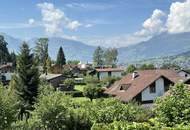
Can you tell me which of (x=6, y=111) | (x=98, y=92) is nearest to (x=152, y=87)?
(x=98, y=92)

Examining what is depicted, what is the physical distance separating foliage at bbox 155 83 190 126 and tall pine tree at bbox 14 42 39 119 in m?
25.3

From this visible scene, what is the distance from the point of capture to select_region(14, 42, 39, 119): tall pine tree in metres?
49.1

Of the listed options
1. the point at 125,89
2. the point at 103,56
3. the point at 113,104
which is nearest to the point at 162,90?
the point at 125,89

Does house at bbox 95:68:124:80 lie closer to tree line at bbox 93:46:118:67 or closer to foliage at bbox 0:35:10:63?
foliage at bbox 0:35:10:63

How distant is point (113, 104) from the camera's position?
33.2 metres

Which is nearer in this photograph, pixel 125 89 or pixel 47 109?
pixel 47 109

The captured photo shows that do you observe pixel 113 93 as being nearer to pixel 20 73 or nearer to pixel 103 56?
pixel 20 73

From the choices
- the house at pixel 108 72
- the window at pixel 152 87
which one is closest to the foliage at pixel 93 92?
the window at pixel 152 87

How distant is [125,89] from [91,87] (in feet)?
37.0

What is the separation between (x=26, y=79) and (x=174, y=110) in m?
28.3

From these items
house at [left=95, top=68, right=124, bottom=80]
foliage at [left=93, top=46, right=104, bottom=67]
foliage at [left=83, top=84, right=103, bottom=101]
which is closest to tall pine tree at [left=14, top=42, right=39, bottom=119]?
foliage at [left=83, top=84, right=103, bottom=101]

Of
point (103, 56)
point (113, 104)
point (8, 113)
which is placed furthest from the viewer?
point (103, 56)

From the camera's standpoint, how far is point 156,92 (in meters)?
53.6

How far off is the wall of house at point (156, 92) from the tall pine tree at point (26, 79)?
13.2 meters
